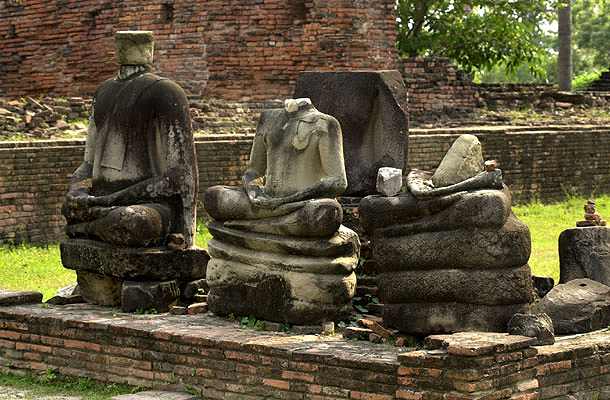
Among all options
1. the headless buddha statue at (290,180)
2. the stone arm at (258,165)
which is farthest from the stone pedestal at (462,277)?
the stone arm at (258,165)

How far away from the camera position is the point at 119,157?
7.13 meters

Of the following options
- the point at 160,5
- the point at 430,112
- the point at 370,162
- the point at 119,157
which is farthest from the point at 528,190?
the point at 119,157

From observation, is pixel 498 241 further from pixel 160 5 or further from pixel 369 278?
pixel 160 5

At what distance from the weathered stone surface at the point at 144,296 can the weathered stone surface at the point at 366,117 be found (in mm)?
1415

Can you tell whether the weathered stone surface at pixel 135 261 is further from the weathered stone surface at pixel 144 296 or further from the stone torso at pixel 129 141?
the stone torso at pixel 129 141

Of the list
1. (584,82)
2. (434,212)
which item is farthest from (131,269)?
(584,82)

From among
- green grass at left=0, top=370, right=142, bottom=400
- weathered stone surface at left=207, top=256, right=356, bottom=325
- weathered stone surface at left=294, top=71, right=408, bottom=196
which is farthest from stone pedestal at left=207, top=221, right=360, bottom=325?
weathered stone surface at left=294, top=71, right=408, bottom=196

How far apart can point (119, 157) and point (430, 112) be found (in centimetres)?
953

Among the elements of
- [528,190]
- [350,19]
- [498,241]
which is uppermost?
[350,19]

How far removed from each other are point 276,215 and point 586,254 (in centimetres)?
179

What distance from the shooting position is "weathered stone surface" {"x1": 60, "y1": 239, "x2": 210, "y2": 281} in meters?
6.90

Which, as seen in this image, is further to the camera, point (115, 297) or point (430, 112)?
point (430, 112)

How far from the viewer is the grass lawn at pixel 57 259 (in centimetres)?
930

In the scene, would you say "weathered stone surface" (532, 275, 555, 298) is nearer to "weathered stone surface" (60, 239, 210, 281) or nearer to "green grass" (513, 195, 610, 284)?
"weathered stone surface" (60, 239, 210, 281)
